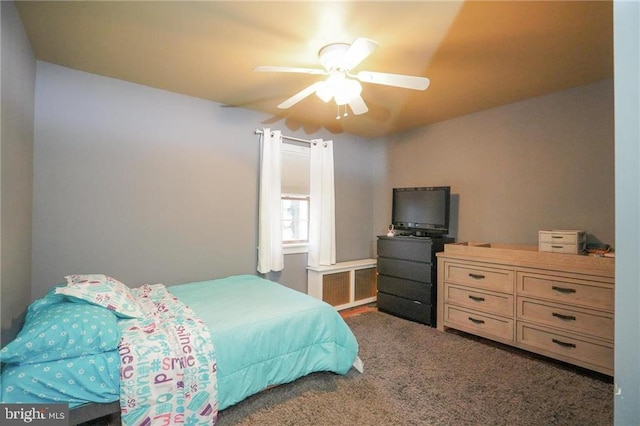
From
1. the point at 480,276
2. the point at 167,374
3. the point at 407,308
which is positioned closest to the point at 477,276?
the point at 480,276

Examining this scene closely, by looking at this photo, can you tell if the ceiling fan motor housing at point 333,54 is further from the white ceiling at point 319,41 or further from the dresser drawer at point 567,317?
the dresser drawer at point 567,317

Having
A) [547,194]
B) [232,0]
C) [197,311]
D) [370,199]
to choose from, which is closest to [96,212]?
[197,311]

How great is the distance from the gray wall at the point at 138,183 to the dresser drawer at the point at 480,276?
199 centimetres

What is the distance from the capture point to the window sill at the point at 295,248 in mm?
3744

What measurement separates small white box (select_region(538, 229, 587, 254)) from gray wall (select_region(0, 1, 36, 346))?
3.84m

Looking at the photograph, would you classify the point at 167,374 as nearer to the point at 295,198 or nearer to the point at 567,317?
the point at 295,198

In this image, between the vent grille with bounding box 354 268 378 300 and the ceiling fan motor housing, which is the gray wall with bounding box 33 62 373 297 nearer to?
the vent grille with bounding box 354 268 378 300

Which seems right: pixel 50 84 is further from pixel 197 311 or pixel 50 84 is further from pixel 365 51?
pixel 365 51

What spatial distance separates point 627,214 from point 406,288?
10.4 ft

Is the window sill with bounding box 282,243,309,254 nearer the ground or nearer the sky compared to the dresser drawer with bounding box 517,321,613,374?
nearer the sky

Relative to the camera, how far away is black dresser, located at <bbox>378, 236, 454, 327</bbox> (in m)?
3.37

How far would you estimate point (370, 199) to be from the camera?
4.71 m

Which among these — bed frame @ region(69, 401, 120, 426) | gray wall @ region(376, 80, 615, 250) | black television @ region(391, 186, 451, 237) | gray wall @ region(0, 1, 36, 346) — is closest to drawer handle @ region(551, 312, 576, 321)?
gray wall @ region(376, 80, 615, 250)

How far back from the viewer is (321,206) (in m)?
3.89
